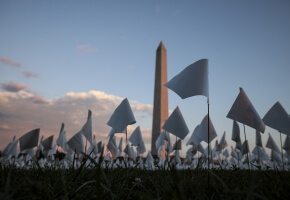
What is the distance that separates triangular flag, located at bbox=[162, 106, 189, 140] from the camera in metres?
5.77

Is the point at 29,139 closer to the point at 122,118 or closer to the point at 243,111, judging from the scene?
the point at 122,118

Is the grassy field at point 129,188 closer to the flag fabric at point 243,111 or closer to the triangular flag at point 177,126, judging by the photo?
the flag fabric at point 243,111

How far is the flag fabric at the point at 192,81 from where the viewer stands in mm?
2252

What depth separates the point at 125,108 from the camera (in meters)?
5.53

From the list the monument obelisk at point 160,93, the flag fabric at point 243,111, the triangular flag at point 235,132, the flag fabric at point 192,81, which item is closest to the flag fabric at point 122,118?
the flag fabric at point 243,111

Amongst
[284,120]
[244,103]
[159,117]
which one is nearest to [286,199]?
[244,103]

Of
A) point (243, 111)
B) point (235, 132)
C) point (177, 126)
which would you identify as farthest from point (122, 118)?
point (235, 132)

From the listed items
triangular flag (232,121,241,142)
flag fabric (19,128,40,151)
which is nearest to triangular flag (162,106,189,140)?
flag fabric (19,128,40,151)

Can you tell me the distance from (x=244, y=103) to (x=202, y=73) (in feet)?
3.16

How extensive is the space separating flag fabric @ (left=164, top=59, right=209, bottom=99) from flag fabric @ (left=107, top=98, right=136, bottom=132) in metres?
3.11

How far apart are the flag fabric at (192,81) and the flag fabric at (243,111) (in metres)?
0.80

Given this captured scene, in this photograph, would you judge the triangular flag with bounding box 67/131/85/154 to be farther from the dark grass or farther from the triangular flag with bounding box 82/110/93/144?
the dark grass

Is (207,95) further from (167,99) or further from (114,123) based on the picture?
(167,99)

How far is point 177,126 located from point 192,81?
360cm
